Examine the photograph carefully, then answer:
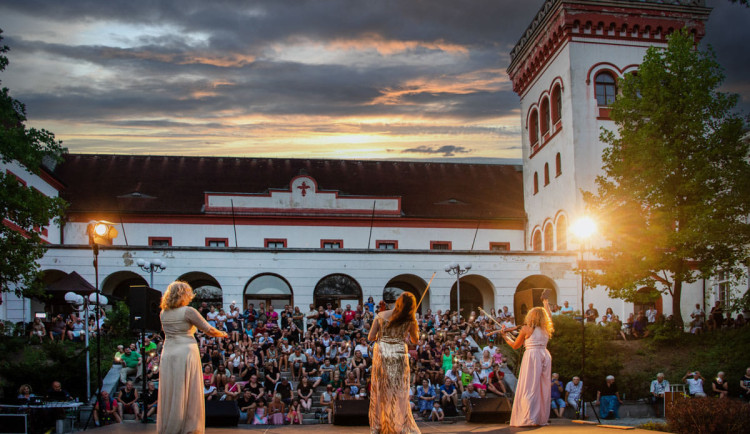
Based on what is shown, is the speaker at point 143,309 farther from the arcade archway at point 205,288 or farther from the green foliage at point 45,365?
the arcade archway at point 205,288

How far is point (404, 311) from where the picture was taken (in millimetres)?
9906

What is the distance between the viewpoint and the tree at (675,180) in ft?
85.0

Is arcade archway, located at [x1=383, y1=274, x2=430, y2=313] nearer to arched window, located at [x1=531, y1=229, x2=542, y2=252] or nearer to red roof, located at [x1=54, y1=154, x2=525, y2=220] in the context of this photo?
red roof, located at [x1=54, y1=154, x2=525, y2=220]

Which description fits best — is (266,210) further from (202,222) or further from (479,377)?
(479,377)

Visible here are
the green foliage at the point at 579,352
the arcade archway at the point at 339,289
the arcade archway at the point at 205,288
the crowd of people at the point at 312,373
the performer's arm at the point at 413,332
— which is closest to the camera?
the performer's arm at the point at 413,332

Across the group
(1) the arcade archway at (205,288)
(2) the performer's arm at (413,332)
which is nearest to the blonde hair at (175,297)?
(2) the performer's arm at (413,332)

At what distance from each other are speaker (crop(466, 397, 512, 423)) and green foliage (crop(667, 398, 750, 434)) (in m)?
2.92

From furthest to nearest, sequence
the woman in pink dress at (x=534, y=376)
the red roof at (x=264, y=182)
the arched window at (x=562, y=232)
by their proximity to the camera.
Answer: the red roof at (x=264, y=182) < the arched window at (x=562, y=232) < the woman in pink dress at (x=534, y=376)

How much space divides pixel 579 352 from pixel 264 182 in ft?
71.9

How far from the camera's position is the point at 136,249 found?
3216 cm

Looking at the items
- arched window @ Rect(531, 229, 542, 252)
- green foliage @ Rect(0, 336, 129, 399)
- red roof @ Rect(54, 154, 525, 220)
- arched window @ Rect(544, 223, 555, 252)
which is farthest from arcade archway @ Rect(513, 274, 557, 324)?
green foliage @ Rect(0, 336, 129, 399)

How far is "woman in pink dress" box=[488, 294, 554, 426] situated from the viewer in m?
11.8

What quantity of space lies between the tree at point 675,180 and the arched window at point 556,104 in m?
8.60

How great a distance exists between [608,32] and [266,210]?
18.3 meters
